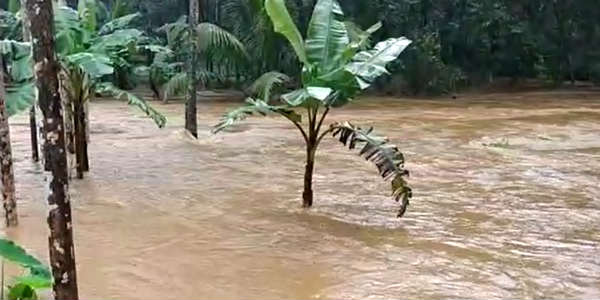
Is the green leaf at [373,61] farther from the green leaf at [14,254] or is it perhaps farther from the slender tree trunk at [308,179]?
the green leaf at [14,254]

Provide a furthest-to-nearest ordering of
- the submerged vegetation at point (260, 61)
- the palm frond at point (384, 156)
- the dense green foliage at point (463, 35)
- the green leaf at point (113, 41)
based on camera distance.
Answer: the dense green foliage at point (463, 35) < the green leaf at point (113, 41) < the palm frond at point (384, 156) < the submerged vegetation at point (260, 61)

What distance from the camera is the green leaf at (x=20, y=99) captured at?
8148 mm

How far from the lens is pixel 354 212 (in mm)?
8297

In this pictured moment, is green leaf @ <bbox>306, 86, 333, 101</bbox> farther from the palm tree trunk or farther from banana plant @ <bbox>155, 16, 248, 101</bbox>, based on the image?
banana plant @ <bbox>155, 16, 248, 101</bbox>

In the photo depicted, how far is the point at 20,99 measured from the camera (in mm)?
8227

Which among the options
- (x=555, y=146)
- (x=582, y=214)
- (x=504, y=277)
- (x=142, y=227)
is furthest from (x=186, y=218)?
(x=555, y=146)

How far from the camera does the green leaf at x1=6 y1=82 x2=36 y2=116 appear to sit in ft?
26.7

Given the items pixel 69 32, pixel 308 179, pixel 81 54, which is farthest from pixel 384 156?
pixel 69 32

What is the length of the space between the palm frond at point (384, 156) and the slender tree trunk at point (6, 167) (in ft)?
10.1

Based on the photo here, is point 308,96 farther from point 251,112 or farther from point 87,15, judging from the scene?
point 87,15

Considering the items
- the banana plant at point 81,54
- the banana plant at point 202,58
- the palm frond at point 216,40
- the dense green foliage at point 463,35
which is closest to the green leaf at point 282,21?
the banana plant at point 81,54

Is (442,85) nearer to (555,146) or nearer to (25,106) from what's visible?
(555,146)

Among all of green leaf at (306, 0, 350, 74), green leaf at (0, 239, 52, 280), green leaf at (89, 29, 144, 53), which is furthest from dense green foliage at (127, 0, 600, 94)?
green leaf at (0, 239, 52, 280)

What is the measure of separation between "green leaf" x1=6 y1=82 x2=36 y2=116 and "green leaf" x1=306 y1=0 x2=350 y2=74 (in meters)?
2.98
